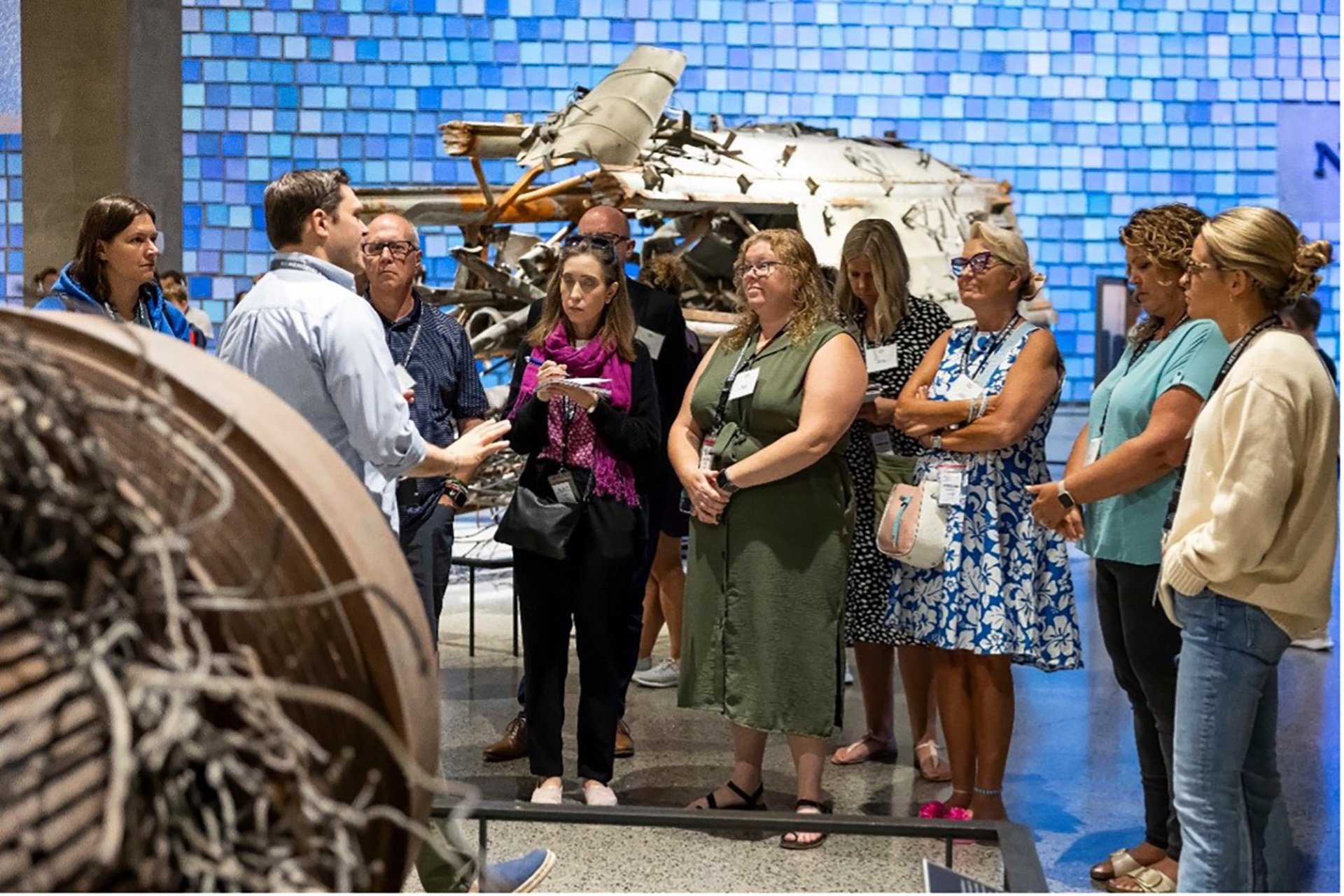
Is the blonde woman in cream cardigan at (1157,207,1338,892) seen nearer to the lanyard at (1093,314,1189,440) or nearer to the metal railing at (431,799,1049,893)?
the lanyard at (1093,314,1189,440)

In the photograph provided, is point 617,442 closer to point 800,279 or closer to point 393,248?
point 800,279

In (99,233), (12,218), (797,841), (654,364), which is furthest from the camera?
(12,218)

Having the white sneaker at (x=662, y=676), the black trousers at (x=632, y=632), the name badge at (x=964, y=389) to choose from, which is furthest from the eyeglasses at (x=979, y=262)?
the white sneaker at (x=662, y=676)

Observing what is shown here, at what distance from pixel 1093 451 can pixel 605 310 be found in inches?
54.6

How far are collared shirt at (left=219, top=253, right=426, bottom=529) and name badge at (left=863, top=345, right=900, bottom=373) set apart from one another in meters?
1.92

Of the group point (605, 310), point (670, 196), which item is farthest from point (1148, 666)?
point (670, 196)

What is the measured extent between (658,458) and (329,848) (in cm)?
330

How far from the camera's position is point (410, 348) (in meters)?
4.26

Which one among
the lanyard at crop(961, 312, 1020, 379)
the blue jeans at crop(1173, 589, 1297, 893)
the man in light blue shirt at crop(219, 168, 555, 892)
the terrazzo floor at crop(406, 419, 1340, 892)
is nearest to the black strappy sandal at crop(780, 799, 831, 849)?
the terrazzo floor at crop(406, 419, 1340, 892)

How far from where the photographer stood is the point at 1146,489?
11.9ft

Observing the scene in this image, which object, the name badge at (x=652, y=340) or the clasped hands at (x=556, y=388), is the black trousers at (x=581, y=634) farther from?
the name badge at (x=652, y=340)

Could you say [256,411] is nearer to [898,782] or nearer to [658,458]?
[658,458]

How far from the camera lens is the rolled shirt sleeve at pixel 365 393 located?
9.46ft

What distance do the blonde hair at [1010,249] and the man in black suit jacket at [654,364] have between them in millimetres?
1017
